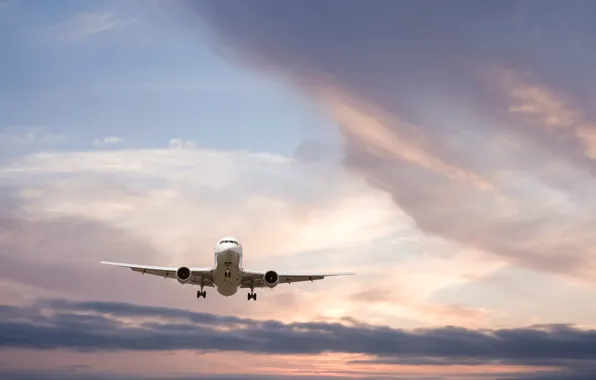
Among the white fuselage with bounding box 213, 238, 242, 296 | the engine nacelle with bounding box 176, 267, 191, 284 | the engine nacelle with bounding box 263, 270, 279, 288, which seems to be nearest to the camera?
the white fuselage with bounding box 213, 238, 242, 296

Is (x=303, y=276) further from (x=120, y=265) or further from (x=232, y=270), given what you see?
(x=120, y=265)

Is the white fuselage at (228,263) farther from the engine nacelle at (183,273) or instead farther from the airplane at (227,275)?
the engine nacelle at (183,273)

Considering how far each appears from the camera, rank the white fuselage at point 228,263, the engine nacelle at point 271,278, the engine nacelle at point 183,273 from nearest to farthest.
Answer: the white fuselage at point 228,263
the engine nacelle at point 183,273
the engine nacelle at point 271,278

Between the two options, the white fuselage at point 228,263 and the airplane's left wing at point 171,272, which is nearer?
the white fuselage at point 228,263

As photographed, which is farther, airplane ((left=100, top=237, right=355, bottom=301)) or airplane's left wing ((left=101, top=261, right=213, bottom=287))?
airplane's left wing ((left=101, top=261, right=213, bottom=287))

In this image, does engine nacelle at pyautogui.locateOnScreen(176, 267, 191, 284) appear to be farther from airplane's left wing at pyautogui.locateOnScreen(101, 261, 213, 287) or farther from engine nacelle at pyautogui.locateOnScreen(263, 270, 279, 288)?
engine nacelle at pyautogui.locateOnScreen(263, 270, 279, 288)

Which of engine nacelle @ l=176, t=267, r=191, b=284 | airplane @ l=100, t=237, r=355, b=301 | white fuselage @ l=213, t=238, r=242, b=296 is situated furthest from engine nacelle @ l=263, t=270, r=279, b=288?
engine nacelle @ l=176, t=267, r=191, b=284

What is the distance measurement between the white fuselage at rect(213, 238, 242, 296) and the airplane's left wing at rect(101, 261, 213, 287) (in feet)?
11.7

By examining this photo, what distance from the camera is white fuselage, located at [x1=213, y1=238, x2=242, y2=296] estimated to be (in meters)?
107

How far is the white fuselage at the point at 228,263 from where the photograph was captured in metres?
107

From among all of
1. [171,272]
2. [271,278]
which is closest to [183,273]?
[171,272]

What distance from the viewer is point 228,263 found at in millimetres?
108250

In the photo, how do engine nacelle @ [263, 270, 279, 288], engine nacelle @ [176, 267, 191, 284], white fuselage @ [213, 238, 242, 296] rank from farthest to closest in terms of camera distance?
engine nacelle @ [263, 270, 279, 288] < engine nacelle @ [176, 267, 191, 284] < white fuselage @ [213, 238, 242, 296]

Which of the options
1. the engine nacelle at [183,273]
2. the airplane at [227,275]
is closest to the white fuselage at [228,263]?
the airplane at [227,275]
